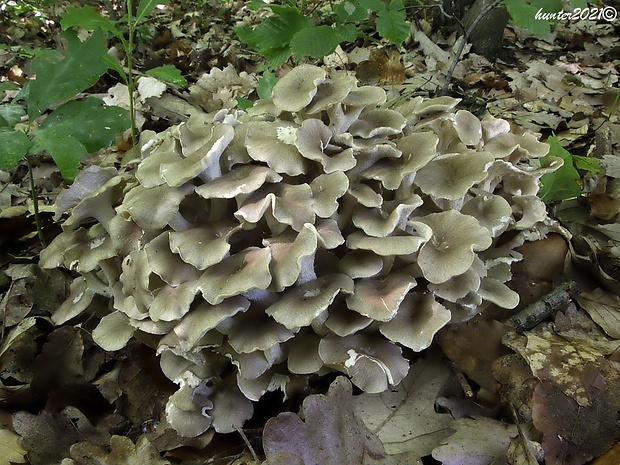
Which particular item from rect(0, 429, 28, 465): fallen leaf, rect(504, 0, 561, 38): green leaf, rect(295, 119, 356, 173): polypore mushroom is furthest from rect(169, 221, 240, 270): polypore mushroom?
rect(504, 0, 561, 38): green leaf

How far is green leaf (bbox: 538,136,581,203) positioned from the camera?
3668 mm

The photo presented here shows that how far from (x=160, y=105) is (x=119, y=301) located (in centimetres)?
358

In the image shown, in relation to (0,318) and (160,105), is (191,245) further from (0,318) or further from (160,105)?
(160,105)

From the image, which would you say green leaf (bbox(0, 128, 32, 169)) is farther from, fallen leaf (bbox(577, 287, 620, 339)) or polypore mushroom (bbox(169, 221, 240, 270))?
fallen leaf (bbox(577, 287, 620, 339))

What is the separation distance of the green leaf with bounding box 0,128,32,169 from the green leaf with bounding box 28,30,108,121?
0.90ft

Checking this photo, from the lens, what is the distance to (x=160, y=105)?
583cm

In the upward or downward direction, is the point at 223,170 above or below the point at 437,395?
above

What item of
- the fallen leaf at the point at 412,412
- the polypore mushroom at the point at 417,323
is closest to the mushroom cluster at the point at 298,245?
the polypore mushroom at the point at 417,323

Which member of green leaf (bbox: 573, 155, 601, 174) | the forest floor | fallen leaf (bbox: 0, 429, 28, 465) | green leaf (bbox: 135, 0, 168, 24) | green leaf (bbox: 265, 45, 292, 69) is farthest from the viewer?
green leaf (bbox: 265, 45, 292, 69)

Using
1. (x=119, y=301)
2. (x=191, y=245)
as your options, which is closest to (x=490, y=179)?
(x=191, y=245)

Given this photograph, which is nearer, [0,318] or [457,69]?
[0,318]

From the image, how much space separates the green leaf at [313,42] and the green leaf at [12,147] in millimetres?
2451

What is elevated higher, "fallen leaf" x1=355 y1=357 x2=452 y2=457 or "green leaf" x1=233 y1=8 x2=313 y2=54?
"green leaf" x1=233 y1=8 x2=313 y2=54

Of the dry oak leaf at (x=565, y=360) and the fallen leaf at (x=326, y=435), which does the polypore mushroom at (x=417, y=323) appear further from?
the dry oak leaf at (x=565, y=360)
